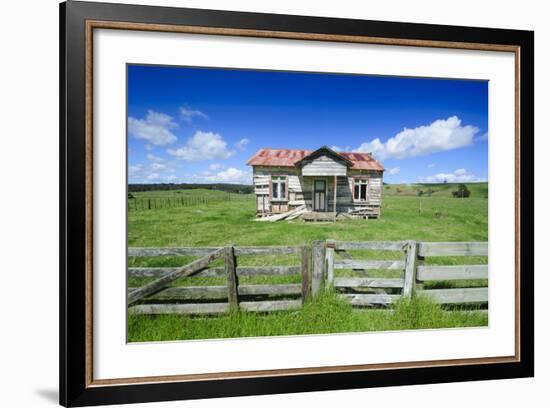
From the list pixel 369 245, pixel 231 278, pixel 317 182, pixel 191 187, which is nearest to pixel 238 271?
pixel 231 278

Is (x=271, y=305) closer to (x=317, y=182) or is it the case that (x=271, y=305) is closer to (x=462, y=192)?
(x=317, y=182)

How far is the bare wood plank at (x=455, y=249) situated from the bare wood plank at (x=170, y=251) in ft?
5.05

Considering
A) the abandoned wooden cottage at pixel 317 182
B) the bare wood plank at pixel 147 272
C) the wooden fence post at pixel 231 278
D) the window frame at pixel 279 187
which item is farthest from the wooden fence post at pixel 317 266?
the bare wood plank at pixel 147 272

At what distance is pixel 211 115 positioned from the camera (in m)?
3.60

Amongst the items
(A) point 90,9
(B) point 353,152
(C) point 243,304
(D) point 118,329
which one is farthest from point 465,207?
(A) point 90,9

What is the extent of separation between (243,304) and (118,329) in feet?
2.74

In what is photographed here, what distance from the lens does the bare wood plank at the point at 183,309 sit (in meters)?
3.43

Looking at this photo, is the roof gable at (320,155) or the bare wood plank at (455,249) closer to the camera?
the roof gable at (320,155)

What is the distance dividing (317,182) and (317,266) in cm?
59

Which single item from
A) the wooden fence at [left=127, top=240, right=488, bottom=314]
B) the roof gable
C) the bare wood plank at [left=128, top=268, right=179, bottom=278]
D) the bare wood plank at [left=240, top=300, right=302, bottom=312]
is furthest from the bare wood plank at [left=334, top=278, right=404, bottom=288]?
the bare wood plank at [left=128, top=268, right=179, bottom=278]

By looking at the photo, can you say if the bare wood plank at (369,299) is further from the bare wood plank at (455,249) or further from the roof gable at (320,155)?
the roof gable at (320,155)

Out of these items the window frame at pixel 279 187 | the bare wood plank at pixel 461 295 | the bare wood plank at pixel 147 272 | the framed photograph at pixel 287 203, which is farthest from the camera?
the bare wood plank at pixel 461 295

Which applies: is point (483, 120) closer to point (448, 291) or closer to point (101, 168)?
point (448, 291)

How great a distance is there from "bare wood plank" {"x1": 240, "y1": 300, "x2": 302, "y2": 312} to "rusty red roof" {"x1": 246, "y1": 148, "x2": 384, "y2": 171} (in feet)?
3.12
